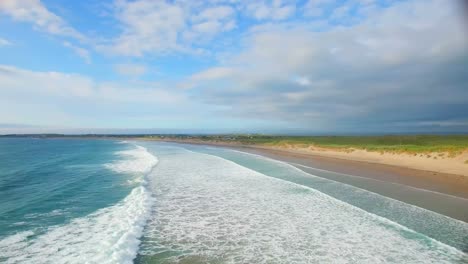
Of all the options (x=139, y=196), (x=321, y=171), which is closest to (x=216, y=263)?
(x=139, y=196)

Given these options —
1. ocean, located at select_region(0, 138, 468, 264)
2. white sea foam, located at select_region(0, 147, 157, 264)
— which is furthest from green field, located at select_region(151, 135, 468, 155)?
white sea foam, located at select_region(0, 147, 157, 264)

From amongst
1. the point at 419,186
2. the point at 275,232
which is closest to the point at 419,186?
the point at 419,186

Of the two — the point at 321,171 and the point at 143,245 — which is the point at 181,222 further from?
the point at 321,171

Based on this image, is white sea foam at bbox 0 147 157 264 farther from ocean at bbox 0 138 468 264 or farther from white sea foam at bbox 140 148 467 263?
white sea foam at bbox 140 148 467 263

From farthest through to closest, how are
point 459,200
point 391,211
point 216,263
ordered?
point 459,200 → point 391,211 → point 216,263

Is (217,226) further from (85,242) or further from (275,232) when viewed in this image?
(85,242)

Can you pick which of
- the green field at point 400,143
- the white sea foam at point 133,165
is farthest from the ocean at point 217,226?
the green field at point 400,143
